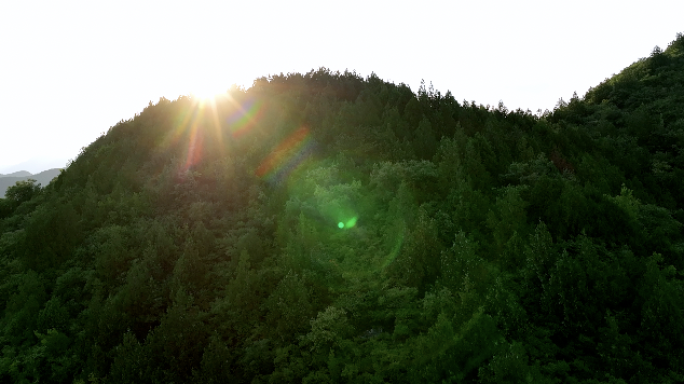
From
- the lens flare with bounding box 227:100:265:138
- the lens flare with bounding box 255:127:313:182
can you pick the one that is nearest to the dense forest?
the lens flare with bounding box 255:127:313:182

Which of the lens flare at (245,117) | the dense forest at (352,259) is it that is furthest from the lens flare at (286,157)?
the lens flare at (245,117)

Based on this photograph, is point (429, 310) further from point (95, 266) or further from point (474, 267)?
point (95, 266)

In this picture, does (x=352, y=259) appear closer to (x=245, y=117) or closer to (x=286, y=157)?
(x=286, y=157)

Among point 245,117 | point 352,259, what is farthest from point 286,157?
point 352,259

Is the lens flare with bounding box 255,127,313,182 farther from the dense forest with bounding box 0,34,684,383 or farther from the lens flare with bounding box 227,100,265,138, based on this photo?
the lens flare with bounding box 227,100,265,138

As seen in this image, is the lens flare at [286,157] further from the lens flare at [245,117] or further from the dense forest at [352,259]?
the lens flare at [245,117]

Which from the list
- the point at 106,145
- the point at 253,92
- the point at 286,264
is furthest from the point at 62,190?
the point at 286,264
